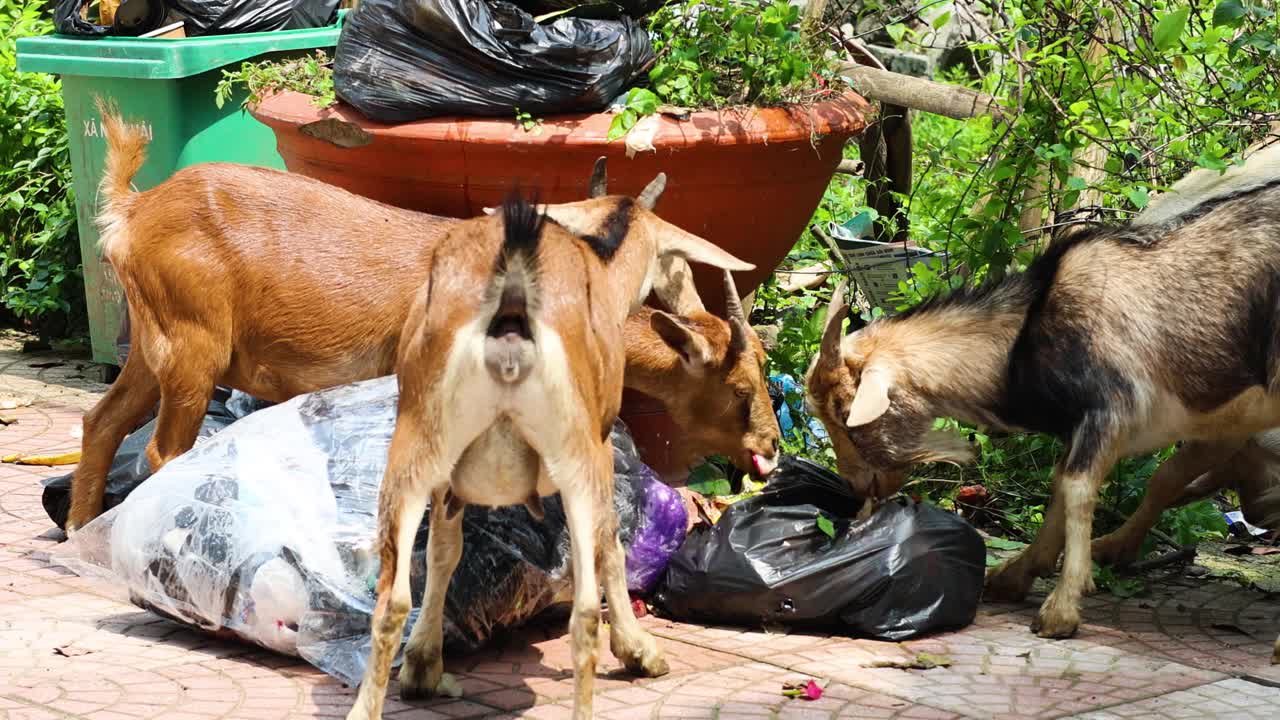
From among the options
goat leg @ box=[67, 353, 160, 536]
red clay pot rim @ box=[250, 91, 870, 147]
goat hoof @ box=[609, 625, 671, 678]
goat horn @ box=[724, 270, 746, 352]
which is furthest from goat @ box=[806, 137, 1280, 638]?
goat leg @ box=[67, 353, 160, 536]

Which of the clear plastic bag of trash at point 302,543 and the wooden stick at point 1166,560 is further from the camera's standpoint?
the wooden stick at point 1166,560

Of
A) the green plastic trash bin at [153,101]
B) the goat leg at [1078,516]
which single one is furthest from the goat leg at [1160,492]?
the green plastic trash bin at [153,101]

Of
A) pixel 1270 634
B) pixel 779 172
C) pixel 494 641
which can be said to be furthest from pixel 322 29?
pixel 1270 634

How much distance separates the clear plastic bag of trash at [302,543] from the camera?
4.59 meters

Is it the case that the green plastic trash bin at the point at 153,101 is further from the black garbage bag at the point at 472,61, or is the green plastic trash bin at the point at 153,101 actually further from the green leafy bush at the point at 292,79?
the black garbage bag at the point at 472,61

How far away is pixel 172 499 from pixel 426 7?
2086 mm

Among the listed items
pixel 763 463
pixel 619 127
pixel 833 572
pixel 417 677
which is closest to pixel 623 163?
pixel 619 127

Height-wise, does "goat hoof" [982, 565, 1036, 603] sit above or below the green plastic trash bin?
below

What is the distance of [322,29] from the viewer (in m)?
8.11

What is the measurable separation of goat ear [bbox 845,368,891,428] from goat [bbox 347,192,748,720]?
4.56ft

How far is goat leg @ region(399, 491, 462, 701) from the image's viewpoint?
445cm

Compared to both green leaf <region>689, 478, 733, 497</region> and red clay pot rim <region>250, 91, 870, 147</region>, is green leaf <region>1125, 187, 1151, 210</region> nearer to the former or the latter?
red clay pot rim <region>250, 91, 870, 147</region>

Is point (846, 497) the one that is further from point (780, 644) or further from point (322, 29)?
point (322, 29)

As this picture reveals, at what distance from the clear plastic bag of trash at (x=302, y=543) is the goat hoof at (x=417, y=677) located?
13 centimetres
